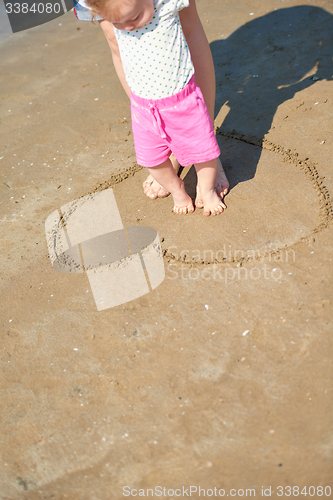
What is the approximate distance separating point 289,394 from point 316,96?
2231 mm

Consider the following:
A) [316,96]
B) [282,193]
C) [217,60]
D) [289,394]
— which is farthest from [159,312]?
[217,60]

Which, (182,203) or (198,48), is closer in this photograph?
(198,48)

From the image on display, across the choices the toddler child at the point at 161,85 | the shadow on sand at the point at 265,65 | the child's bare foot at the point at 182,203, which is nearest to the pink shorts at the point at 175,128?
the toddler child at the point at 161,85

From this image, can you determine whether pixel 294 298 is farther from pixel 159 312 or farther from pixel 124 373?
pixel 124 373

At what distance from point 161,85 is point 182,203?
28.4 inches

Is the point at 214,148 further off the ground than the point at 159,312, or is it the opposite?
the point at 214,148

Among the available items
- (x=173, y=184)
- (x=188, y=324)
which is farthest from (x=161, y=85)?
(x=188, y=324)

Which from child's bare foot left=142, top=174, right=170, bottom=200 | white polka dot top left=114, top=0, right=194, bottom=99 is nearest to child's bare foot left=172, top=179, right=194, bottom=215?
child's bare foot left=142, top=174, right=170, bottom=200

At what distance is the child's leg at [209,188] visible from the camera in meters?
2.25

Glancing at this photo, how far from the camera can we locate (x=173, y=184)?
7.78 ft

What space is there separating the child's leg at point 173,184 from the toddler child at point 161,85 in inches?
0.5

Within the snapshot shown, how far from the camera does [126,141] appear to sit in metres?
3.13

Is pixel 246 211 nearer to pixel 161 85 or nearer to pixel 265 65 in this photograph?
pixel 161 85

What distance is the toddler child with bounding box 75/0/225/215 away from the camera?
1804mm
